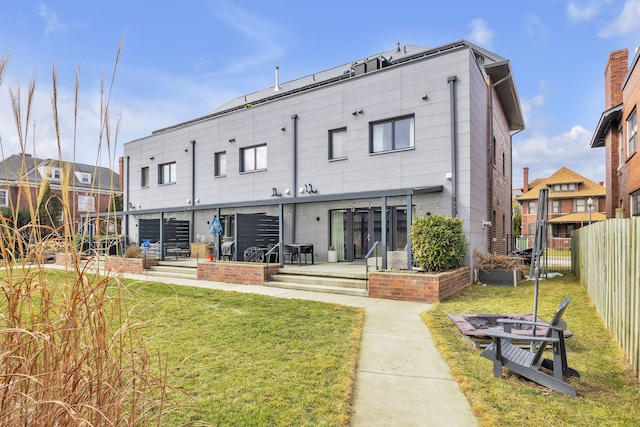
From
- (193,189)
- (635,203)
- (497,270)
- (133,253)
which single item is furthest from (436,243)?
(193,189)

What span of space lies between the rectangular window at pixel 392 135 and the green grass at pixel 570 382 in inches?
260

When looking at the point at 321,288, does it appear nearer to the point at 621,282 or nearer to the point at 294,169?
the point at 294,169

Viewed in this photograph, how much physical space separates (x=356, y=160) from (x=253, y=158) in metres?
4.84

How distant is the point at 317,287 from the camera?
9.20 meters

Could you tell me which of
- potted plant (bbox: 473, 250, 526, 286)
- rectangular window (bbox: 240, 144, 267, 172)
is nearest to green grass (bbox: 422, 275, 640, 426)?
potted plant (bbox: 473, 250, 526, 286)

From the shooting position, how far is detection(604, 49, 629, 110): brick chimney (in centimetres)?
1498

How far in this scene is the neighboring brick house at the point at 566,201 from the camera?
123 ft

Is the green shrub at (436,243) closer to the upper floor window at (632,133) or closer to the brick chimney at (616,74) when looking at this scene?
the upper floor window at (632,133)

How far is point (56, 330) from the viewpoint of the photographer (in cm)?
163

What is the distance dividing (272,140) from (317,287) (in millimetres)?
7133

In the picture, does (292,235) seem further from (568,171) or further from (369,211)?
(568,171)

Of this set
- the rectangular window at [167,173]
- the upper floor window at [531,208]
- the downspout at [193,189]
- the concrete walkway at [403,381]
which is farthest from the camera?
the upper floor window at [531,208]

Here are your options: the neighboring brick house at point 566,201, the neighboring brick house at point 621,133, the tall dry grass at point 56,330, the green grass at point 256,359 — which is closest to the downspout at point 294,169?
the green grass at point 256,359

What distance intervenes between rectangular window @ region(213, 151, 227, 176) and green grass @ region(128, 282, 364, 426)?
9671mm
